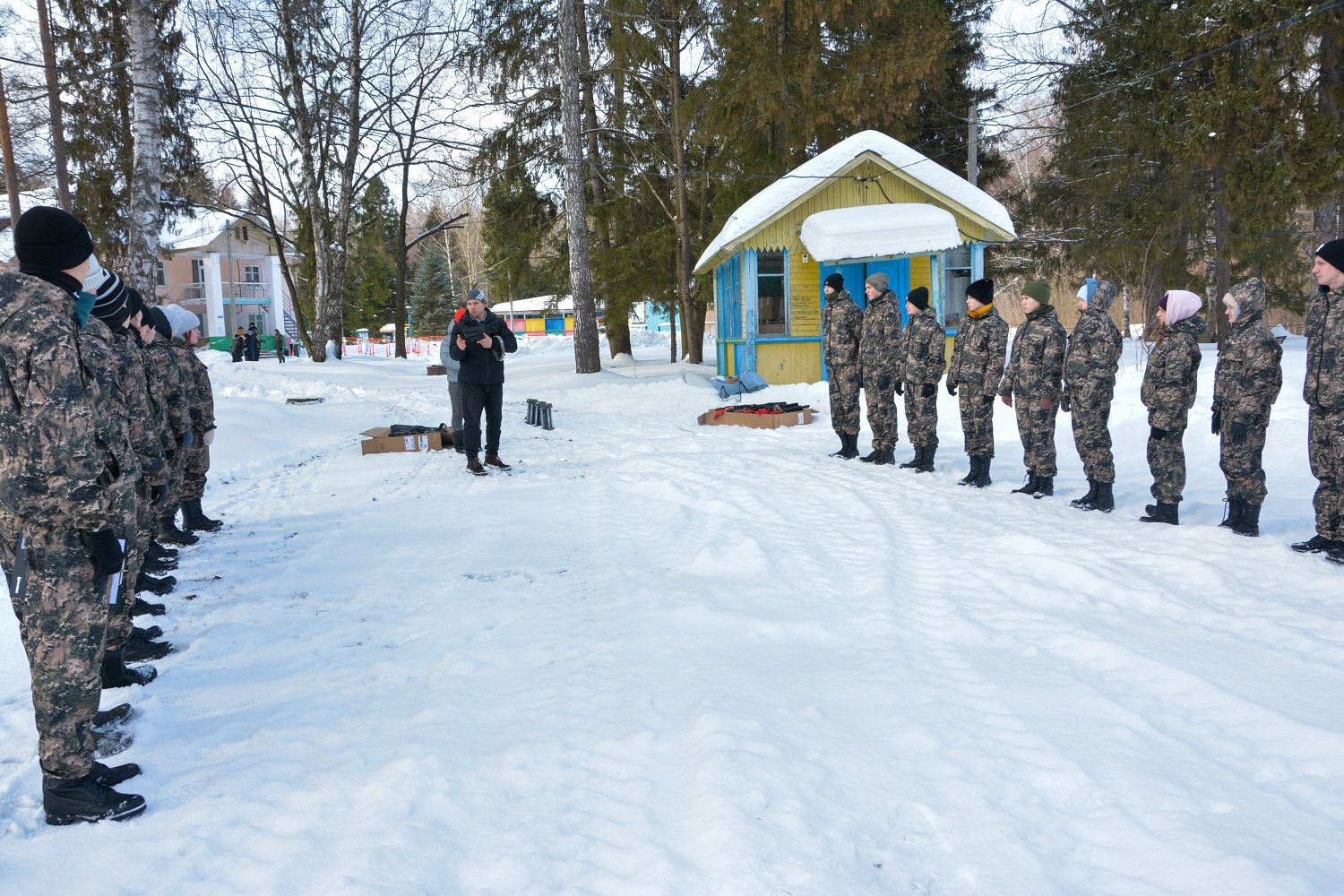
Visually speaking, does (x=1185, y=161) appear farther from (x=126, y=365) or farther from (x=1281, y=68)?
(x=126, y=365)

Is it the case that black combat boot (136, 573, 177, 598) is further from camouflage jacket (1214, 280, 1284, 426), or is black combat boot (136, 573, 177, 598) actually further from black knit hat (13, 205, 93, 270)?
camouflage jacket (1214, 280, 1284, 426)

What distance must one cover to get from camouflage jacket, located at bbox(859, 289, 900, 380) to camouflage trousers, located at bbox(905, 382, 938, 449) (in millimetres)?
387

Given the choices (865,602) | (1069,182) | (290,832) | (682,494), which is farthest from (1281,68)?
(290,832)

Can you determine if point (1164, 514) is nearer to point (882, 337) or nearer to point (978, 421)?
point (978, 421)

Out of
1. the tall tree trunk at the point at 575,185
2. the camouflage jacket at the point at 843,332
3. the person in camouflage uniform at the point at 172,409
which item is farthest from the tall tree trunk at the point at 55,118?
the camouflage jacket at the point at 843,332

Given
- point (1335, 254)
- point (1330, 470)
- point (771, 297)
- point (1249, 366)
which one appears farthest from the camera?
point (771, 297)

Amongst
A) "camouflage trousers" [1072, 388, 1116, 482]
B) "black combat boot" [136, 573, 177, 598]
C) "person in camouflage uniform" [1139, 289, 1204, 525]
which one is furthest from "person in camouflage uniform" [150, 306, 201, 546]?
"person in camouflage uniform" [1139, 289, 1204, 525]

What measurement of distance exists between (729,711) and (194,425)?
5.04 meters

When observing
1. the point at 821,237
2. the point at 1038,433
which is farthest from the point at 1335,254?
the point at 821,237

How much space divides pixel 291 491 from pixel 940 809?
697 cm

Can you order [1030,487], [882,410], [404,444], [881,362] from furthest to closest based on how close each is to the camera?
1. [404,444]
2. [882,410]
3. [881,362]
4. [1030,487]

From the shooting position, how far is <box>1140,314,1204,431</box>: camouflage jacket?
20.0ft

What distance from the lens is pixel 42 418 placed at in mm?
2650

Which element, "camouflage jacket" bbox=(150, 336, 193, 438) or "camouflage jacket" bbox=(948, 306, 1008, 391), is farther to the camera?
"camouflage jacket" bbox=(948, 306, 1008, 391)
